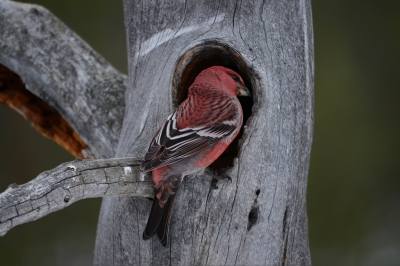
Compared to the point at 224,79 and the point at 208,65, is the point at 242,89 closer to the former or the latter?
the point at 224,79

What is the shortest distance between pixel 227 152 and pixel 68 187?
1.68 m

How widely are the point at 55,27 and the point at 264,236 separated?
2738mm

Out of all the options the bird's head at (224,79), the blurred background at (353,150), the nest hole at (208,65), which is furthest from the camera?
the blurred background at (353,150)

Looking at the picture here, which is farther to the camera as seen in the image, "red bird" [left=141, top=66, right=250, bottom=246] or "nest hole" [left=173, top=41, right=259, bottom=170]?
"nest hole" [left=173, top=41, right=259, bottom=170]

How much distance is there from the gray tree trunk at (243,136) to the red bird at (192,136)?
13cm

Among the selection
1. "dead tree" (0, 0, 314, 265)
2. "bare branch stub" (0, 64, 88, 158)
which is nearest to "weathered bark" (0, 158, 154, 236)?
"dead tree" (0, 0, 314, 265)

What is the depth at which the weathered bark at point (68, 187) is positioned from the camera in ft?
9.67

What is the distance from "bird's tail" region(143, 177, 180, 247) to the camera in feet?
11.8

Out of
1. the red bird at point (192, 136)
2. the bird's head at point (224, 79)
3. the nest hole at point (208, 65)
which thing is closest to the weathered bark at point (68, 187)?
the red bird at point (192, 136)

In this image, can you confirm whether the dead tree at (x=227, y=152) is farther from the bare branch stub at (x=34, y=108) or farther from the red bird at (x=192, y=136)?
the bare branch stub at (x=34, y=108)

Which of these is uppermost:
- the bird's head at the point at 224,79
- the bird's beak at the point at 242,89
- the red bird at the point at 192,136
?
the bird's head at the point at 224,79

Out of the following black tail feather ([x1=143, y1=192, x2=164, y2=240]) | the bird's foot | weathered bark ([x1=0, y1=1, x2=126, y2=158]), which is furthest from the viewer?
weathered bark ([x1=0, y1=1, x2=126, y2=158])

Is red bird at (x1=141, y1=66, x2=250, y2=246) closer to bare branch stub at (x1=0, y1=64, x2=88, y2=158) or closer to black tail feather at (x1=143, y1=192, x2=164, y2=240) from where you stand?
black tail feather at (x1=143, y1=192, x2=164, y2=240)

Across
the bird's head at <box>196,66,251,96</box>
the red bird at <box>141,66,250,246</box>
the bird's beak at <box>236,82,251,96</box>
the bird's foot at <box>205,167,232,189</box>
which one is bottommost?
the bird's foot at <box>205,167,232,189</box>
